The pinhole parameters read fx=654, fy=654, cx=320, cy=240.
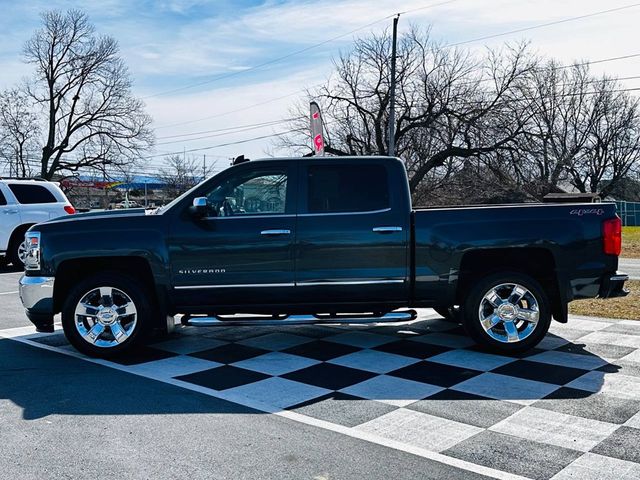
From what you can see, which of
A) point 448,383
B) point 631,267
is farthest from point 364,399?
point 631,267

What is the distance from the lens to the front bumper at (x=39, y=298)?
20.4ft

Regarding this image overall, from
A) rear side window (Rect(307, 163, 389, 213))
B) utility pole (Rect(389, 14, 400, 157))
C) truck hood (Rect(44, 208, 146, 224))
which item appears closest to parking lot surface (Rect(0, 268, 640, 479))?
truck hood (Rect(44, 208, 146, 224))

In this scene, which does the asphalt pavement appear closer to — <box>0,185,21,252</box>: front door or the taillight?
the taillight

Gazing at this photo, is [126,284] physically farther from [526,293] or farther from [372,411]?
[526,293]

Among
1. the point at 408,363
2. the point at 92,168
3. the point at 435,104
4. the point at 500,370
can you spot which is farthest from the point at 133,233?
the point at 92,168

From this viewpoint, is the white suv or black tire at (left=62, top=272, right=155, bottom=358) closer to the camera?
black tire at (left=62, top=272, right=155, bottom=358)

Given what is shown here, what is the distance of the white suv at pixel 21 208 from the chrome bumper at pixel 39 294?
895 cm

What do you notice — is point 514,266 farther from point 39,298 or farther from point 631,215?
point 631,215

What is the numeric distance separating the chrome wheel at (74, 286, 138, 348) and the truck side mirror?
1022 mm

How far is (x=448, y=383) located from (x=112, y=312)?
3.19 metres

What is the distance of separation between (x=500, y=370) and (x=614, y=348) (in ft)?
5.09

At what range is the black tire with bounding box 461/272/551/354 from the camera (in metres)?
6.18

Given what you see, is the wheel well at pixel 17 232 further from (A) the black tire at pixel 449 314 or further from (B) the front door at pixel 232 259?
(A) the black tire at pixel 449 314

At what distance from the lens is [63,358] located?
20.7ft
